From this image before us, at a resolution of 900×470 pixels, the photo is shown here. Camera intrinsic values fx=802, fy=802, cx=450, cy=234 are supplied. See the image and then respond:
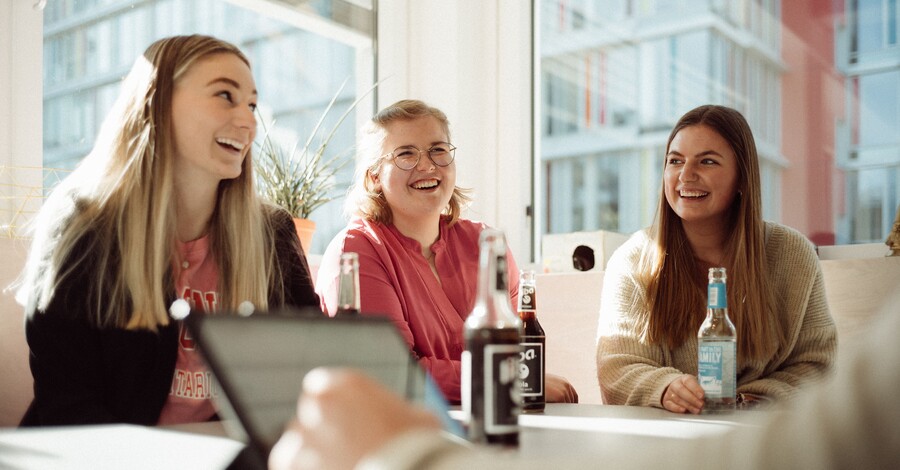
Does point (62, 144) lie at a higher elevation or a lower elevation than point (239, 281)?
higher

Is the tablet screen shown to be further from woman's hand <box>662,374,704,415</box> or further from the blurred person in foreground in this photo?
woman's hand <box>662,374,704,415</box>

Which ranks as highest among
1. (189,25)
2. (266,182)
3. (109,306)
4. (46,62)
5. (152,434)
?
(189,25)

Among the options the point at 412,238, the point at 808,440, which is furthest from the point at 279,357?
the point at 412,238

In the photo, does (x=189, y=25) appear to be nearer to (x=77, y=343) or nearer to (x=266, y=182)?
(x=266, y=182)

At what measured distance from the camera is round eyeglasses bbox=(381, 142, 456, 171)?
2.21 metres

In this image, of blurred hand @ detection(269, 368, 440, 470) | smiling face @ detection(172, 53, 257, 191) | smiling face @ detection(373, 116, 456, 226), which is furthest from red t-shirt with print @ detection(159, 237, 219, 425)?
A: blurred hand @ detection(269, 368, 440, 470)

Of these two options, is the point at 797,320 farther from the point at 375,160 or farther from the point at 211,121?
the point at 211,121

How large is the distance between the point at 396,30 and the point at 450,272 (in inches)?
60.1

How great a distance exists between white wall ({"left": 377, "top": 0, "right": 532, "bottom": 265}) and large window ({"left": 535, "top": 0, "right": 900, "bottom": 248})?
0.13 meters

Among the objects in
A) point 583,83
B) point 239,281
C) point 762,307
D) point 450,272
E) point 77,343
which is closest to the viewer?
point 77,343

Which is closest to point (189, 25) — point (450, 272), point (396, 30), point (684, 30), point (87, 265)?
point (396, 30)

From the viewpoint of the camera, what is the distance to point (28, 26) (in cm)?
229

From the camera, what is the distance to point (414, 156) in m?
2.22

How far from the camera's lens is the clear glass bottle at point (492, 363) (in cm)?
84
